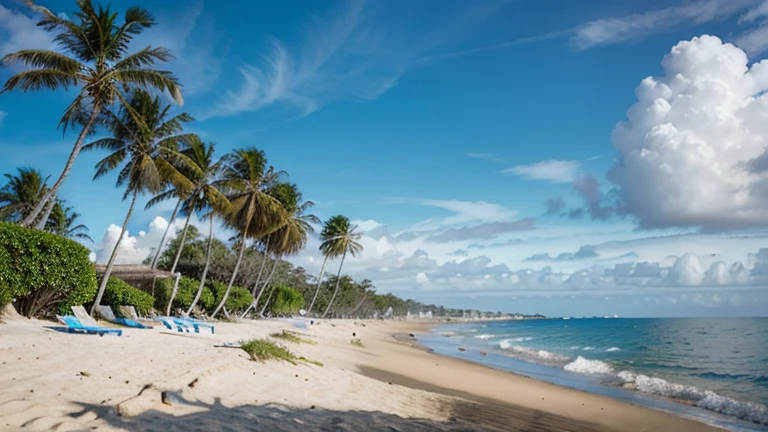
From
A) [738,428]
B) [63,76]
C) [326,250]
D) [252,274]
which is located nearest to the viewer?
[738,428]

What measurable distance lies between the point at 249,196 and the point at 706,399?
24607 mm

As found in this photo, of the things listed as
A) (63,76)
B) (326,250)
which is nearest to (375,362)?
(63,76)

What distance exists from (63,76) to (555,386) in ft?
63.1

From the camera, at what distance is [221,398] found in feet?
21.9

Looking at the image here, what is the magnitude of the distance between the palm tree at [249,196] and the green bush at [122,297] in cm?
598

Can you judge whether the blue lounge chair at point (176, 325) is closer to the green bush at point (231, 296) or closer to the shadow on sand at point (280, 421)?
the shadow on sand at point (280, 421)

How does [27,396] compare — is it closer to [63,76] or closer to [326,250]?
[63,76]

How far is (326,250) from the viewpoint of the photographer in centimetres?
5031

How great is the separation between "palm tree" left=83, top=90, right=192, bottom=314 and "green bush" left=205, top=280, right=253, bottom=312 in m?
14.1

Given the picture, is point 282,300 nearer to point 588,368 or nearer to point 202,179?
point 202,179

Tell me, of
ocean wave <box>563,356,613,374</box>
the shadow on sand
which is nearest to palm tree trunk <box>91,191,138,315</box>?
the shadow on sand

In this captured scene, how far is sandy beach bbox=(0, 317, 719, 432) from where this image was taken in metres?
5.23

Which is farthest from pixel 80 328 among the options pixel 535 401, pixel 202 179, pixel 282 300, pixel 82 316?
pixel 282 300

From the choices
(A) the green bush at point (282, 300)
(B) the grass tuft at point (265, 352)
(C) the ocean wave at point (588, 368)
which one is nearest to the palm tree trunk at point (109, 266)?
(B) the grass tuft at point (265, 352)
